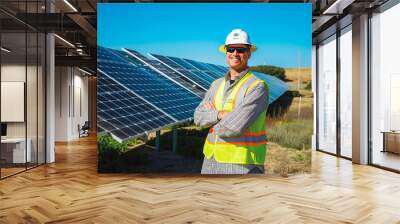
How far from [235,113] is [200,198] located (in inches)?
82.3

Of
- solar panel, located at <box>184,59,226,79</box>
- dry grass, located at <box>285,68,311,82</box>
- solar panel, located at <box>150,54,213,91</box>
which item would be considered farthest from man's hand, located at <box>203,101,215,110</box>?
dry grass, located at <box>285,68,311,82</box>

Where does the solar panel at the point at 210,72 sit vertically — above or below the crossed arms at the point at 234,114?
above

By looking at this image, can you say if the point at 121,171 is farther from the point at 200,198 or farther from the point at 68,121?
the point at 68,121

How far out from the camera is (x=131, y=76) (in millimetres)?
7234

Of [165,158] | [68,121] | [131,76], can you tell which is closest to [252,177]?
[165,158]

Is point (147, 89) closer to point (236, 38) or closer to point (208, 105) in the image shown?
point (208, 105)

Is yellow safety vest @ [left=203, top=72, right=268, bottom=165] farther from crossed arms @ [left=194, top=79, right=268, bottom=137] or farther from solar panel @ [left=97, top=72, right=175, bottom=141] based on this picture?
solar panel @ [left=97, top=72, right=175, bottom=141]

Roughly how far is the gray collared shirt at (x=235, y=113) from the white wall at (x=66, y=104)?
10.3m

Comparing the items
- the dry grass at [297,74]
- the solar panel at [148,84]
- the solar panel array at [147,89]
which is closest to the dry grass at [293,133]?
the dry grass at [297,74]

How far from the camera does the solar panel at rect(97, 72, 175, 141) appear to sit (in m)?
7.14

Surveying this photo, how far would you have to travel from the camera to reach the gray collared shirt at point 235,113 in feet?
22.7

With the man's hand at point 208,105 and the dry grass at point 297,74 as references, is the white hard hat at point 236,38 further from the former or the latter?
the man's hand at point 208,105

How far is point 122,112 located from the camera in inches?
282

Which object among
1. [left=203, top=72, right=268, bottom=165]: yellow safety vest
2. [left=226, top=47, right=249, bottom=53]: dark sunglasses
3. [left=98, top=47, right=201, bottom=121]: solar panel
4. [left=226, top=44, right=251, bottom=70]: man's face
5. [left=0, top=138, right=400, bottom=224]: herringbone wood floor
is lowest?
[left=0, top=138, right=400, bottom=224]: herringbone wood floor
